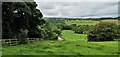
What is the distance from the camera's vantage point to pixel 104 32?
120ft

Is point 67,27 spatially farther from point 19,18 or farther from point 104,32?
point 19,18

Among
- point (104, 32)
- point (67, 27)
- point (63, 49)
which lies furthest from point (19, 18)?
point (67, 27)

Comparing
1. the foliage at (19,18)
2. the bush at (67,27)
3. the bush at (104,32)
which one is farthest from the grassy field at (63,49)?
the bush at (67,27)

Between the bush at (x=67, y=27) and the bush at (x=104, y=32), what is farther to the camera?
the bush at (x=67, y=27)

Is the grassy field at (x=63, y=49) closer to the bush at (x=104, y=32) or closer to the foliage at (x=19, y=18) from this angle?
the foliage at (x=19, y=18)

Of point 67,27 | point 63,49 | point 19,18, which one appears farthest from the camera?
point 67,27

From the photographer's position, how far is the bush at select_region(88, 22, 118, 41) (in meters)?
36.2

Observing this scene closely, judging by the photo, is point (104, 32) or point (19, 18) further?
point (104, 32)

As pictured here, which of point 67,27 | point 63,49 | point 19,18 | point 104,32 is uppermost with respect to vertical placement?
point 19,18

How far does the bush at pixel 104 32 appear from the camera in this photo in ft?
119

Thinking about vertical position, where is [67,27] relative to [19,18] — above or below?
below

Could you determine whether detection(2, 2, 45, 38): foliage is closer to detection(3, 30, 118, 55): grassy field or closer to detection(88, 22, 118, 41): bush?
detection(3, 30, 118, 55): grassy field

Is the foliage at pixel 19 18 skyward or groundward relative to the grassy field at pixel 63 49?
skyward

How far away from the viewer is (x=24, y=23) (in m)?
33.2
